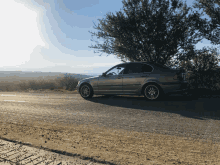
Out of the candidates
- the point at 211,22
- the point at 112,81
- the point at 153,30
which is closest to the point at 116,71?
the point at 112,81

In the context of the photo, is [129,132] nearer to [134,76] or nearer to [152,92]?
[152,92]

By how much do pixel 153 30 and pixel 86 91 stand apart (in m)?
6.29

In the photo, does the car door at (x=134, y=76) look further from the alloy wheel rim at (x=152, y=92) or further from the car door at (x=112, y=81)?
the alloy wheel rim at (x=152, y=92)

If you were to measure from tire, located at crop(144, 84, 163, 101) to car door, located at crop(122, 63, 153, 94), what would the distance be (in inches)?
14.5

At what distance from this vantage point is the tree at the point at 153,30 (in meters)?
12.8

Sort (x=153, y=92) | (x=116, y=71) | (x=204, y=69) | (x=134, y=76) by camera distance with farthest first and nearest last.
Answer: (x=204, y=69) < (x=116, y=71) < (x=134, y=76) < (x=153, y=92)

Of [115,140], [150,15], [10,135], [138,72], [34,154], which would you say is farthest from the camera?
[150,15]

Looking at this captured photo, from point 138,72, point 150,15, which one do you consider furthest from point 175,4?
point 138,72

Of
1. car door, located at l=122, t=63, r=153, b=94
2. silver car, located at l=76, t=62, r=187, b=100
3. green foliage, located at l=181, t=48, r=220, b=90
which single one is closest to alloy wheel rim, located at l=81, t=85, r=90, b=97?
silver car, located at l=76, t=62, r=187, b=100

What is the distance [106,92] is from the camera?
31.4 ft

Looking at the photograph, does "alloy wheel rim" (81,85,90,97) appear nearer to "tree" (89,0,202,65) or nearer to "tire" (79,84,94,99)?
"tire" (79,84,94,99)

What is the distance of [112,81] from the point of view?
941 centimetres

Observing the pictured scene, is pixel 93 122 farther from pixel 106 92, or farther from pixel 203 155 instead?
pixel 106 92

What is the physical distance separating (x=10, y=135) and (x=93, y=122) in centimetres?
216
